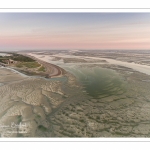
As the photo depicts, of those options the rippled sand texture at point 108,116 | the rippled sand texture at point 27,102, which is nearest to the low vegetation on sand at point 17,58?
the rippled sand texture at point 27,102

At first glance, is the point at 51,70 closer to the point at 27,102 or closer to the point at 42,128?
the point at 27,102

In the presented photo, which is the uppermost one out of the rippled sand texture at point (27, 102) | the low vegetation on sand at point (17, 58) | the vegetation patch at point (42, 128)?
the low vegetation on sand at point (17, 58)

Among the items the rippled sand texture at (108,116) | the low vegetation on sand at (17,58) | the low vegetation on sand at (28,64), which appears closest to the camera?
the rippled sand texture at (108,116)

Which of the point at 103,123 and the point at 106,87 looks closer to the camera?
the point at 103,123

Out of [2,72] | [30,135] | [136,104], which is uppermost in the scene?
[2,72]

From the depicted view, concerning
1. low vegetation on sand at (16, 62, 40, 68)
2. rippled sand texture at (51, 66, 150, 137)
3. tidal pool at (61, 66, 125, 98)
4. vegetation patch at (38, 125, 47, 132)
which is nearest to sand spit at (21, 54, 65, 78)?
low vegetation on sand at (16, 62, 40, 68)

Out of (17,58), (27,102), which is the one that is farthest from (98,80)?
(17,58)

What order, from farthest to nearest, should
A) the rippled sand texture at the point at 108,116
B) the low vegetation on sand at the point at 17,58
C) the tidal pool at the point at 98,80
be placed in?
the low vegetation on sand at the point at 17,58, the tidal pool at the point at 98,80, the rippled sand texture at the point at 108,116

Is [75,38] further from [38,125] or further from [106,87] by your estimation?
[38,125]

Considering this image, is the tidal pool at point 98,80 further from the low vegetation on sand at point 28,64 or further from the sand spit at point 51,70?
the low vegetation on sand at point 28,64

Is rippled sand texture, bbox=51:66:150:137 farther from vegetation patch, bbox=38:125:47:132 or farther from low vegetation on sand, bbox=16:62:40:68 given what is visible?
low vegetation on sand, bbox=16:62:40:68
